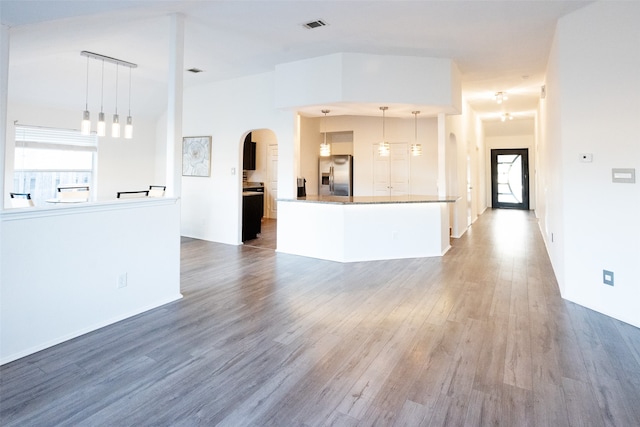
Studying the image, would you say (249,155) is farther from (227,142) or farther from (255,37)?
(255,37)

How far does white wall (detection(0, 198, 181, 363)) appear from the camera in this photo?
2.42 metres

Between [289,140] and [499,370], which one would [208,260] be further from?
[499,370]

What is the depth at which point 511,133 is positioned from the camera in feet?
42.5

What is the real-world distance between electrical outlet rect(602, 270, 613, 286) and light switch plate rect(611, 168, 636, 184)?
0.86 m

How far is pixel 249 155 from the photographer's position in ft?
31.3

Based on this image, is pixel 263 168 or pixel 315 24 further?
pixel 263 168

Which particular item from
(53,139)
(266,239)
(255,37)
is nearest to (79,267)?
(255,37)

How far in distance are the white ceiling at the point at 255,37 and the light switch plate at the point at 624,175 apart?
1735 mm

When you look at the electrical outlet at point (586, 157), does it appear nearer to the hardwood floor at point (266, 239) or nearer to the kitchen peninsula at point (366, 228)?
the kitchen peninsula at point (366, 228)

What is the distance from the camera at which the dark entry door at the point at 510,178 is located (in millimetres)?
13195

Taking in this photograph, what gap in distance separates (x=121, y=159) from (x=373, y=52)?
18.7 ft

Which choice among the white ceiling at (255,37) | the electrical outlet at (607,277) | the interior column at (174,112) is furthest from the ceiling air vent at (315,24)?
the electrical outlet at (607,277)

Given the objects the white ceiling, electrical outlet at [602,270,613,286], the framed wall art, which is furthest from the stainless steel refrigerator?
electrical outlet at [602,270,613,286]

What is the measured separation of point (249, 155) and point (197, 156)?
105 inches
